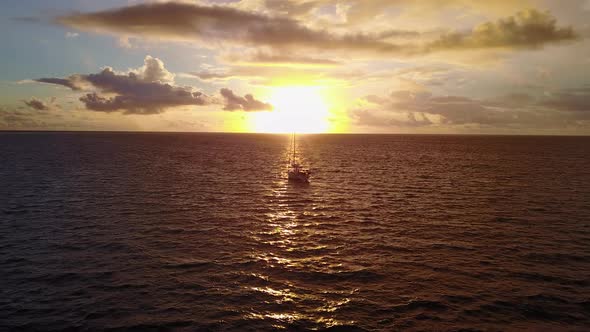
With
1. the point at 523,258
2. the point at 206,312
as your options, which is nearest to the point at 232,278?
the point at 206,312

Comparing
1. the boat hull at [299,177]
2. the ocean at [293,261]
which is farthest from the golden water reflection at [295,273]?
the boat hull at [299,177]

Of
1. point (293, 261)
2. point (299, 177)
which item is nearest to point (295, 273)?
point (293, 261)

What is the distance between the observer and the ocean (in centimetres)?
2144

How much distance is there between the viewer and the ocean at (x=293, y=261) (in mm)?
21438

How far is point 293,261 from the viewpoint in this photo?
99.0ft

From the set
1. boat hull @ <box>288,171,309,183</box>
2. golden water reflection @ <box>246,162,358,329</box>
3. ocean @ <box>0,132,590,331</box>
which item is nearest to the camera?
ocean @ <box>0,132,590,331</box>

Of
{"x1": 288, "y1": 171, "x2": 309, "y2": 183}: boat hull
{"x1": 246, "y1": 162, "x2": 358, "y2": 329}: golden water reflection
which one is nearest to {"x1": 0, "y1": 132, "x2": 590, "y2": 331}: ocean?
{"x1": 246, "y1": 162, "x2": 358, "y2": 329}: golden water reflection

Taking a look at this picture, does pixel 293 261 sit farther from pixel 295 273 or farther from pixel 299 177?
pixel 299 177

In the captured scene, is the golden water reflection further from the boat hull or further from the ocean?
the boat hull

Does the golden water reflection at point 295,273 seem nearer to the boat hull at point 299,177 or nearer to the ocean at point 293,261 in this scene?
the ocean at point 293,261

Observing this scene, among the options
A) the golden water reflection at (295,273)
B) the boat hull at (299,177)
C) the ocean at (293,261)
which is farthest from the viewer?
the boat hull at (299,177)

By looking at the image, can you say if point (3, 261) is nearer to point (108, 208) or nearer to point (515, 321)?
point (108, 208)

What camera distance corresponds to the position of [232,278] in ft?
87.3

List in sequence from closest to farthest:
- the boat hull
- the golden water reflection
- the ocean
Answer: the ocean < the golden water reflection < the boat hull
